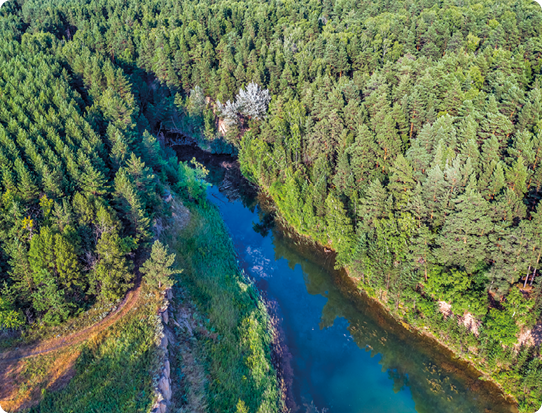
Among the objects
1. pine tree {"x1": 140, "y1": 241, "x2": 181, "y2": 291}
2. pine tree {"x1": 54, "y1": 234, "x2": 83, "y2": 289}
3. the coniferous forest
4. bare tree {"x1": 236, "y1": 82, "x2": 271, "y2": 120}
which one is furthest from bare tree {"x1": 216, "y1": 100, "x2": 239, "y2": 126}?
pine tree {"x1": 54, "y1": 234, "x2": 83, "y2": 289}

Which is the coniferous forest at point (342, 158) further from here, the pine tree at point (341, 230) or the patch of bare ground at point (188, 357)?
the patch of bare ground at point (188, 357)

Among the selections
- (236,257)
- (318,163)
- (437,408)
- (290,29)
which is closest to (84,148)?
(236,257)

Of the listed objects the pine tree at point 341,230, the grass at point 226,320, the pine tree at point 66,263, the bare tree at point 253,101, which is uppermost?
the pine tree at point 66,263

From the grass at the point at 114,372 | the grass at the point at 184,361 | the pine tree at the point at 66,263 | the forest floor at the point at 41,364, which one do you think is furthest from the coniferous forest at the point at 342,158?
the grass at the point at 184,361

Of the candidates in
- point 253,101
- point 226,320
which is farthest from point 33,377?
point 253,101

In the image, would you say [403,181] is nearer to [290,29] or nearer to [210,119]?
[210,119]
